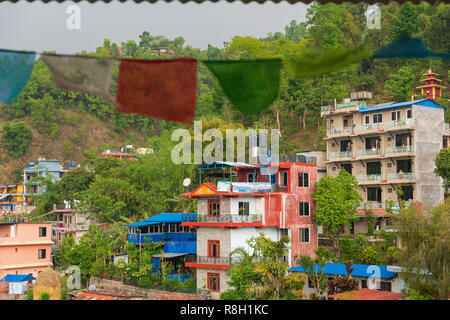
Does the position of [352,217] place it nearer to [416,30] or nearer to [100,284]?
[100,284]

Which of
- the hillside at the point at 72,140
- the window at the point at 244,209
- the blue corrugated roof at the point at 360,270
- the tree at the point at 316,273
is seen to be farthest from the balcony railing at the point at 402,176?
the hillside at the point at 72,140

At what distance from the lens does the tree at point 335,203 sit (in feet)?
82.1

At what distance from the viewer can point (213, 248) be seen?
76.5 feet

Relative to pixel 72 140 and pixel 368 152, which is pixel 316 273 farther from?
pixel 72 140

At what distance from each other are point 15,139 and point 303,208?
47.4 meters

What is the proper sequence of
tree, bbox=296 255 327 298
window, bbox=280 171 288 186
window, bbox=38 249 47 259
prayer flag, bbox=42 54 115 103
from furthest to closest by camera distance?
window, bbox=38 249 47 259 < window, bbox=280 171 288 186 < tree, bbox=296 255 327 298 < prayer flag, bbox=42 54 115 103

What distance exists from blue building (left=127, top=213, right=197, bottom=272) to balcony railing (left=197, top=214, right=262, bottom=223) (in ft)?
8.05

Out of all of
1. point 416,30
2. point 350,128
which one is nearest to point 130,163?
point 350,128

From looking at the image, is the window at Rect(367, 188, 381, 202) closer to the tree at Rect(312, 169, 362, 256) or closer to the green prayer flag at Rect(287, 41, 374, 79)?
the tree at Rect(312, 169, 362, 256)

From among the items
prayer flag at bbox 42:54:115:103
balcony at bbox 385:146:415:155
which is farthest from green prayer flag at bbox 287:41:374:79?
balcony at bbox 385:146:415:155

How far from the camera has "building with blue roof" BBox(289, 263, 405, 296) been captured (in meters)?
19.8

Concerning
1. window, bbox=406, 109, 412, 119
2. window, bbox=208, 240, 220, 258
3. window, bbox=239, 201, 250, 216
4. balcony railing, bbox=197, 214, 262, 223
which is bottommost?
window, bbox=208, 240, 220, 258

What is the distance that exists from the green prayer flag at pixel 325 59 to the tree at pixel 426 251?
1325 cm
